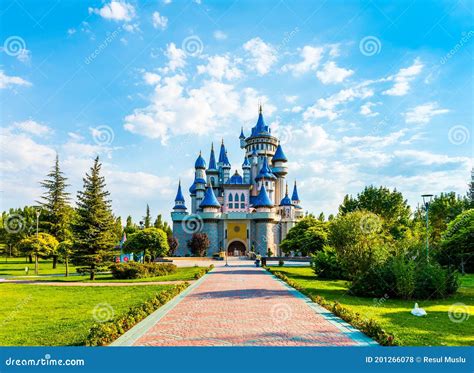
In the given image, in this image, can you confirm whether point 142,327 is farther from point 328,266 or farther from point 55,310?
point 328,266

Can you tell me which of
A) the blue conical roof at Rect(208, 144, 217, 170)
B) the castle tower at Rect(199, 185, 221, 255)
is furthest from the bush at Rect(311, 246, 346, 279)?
the blue conical roof at Rect(208, 144, 217, 170)

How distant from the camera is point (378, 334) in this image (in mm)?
6609

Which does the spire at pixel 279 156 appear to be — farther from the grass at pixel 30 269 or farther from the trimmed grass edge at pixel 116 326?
the trimmed grass edge at pixel 116 326

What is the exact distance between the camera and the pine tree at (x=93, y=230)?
65.6 feet

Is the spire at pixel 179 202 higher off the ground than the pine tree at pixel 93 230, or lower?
higher

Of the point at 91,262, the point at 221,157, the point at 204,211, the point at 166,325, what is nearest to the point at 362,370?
the point at 166,325

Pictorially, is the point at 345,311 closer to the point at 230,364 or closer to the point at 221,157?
the point at 230,364
